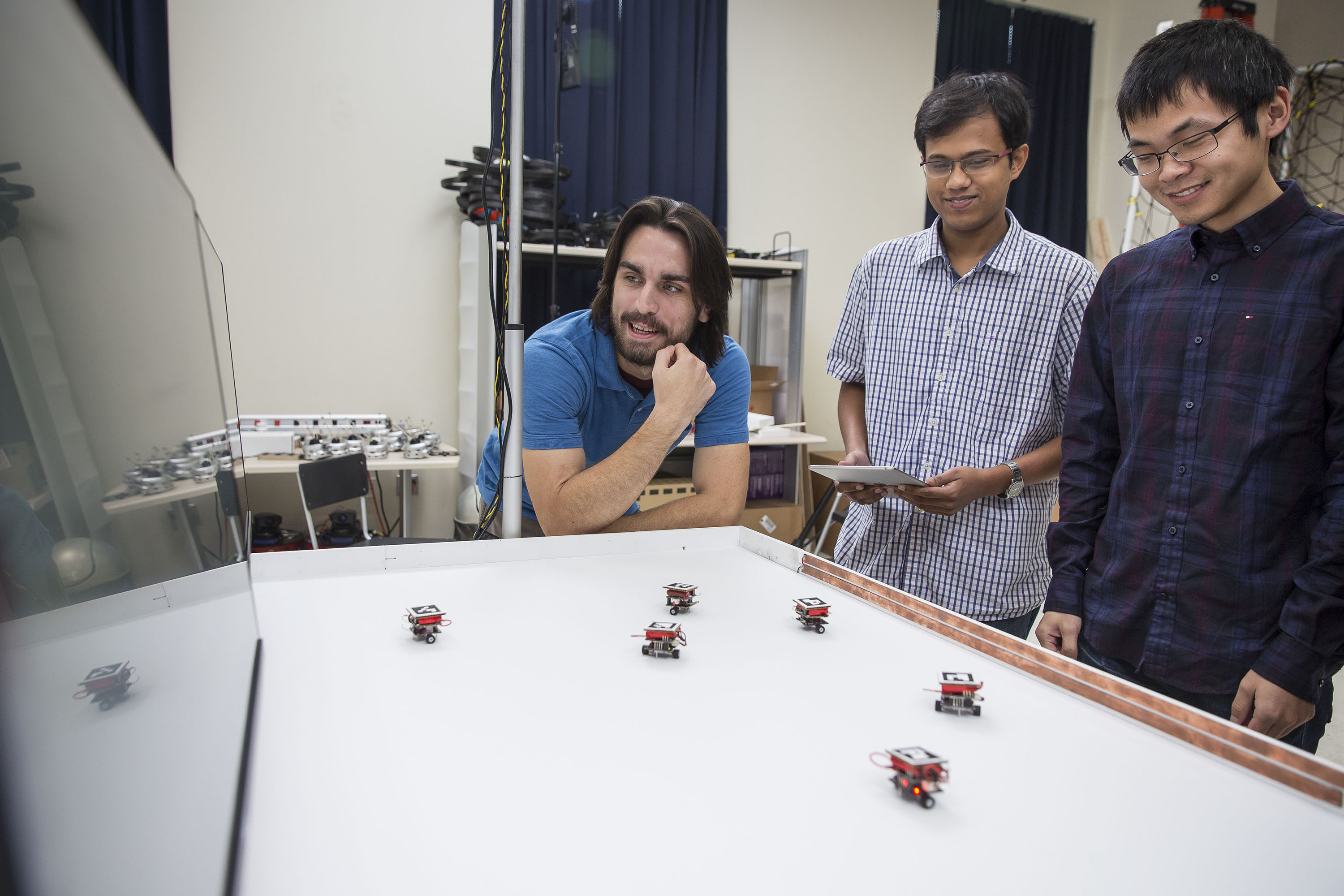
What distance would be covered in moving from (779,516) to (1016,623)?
1.95 metres

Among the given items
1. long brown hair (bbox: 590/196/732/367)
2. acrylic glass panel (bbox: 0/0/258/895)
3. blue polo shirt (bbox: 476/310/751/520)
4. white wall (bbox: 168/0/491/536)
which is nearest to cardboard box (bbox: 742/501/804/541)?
white wall (bbox: 168/0/491/536)

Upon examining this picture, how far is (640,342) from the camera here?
139cm

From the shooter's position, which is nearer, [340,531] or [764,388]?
[340,531]

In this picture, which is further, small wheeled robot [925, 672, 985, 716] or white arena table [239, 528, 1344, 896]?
small wheeled robot [925, 672, 985, 716]

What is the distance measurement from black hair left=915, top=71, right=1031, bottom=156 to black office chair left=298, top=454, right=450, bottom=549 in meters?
1.54

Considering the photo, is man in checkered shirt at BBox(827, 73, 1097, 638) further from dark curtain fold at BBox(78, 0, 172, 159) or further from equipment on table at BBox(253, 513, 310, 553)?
dark curtain fold at BBox(78, 0, 172, 159)

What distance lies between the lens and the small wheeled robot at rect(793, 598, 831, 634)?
0.84m

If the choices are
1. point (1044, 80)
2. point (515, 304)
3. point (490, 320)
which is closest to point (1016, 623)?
point (515, 304)

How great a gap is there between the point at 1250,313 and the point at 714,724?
2.69 feet

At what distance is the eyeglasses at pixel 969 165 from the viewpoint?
1.24 m

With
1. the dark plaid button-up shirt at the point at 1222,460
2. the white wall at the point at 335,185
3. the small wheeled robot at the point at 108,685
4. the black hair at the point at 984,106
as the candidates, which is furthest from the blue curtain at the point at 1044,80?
the small wheeled robot at the point at 108,685

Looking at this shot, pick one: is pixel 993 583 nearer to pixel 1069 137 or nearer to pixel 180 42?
pixel 180 42

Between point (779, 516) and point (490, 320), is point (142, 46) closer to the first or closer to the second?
point (490, 320)

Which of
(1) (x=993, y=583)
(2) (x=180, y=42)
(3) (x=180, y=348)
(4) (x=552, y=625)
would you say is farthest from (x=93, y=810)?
(2) (x=180, y=42)
